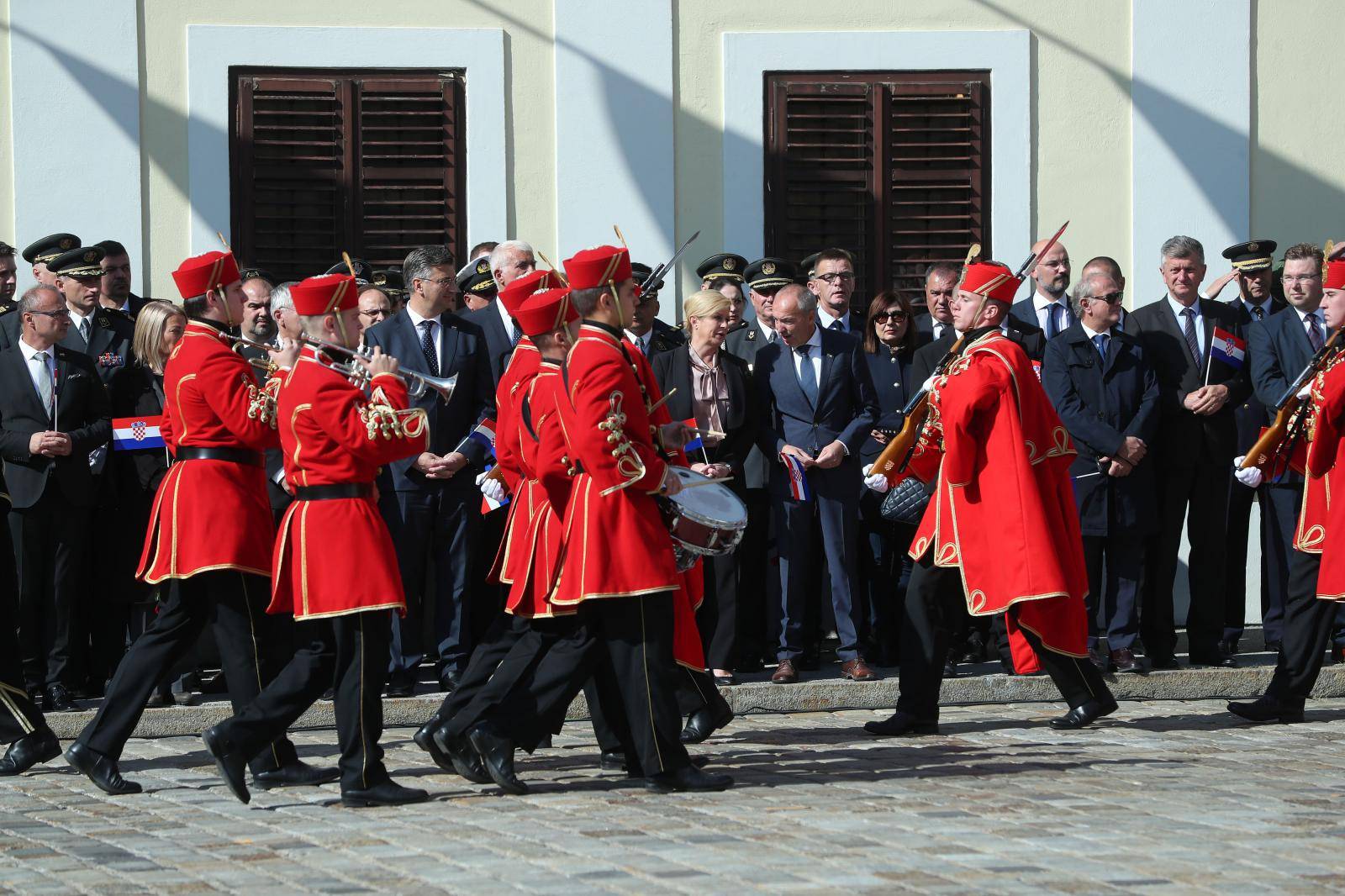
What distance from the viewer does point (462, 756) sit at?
802 cm

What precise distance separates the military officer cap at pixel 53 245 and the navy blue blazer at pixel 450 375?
1.71 metres

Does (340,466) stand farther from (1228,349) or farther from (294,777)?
(1228,349)

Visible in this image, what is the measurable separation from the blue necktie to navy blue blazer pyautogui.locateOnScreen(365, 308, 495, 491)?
4.99 feet

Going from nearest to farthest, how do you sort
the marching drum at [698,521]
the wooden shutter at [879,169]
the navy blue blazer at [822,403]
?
the marching drum at [698,521] < the navy blue blazer at [822,403] < the wooden shutter at [879,169]

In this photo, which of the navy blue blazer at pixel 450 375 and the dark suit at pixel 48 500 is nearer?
the dark suit at pixel 48 500

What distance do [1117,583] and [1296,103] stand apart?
149 inches

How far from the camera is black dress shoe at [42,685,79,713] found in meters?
9.87

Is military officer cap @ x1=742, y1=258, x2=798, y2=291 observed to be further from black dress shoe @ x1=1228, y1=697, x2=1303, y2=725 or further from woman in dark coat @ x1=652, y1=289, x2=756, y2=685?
black dress shoe @ x1=1228, y1=697, x2=1303, y2=725

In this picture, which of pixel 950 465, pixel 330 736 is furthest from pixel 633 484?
pixel 330 736

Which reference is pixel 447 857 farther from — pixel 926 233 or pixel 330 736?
pixel 926 233

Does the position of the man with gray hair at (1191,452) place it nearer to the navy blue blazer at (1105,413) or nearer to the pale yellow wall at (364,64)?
the navy blue blazer at (1105,413)

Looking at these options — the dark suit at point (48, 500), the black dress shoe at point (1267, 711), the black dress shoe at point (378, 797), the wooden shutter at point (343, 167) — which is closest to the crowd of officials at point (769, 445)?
the dark suit at point (48, 500)

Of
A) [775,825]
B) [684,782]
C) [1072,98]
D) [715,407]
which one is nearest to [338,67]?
[715,407]

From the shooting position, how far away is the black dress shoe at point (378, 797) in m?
7.64
